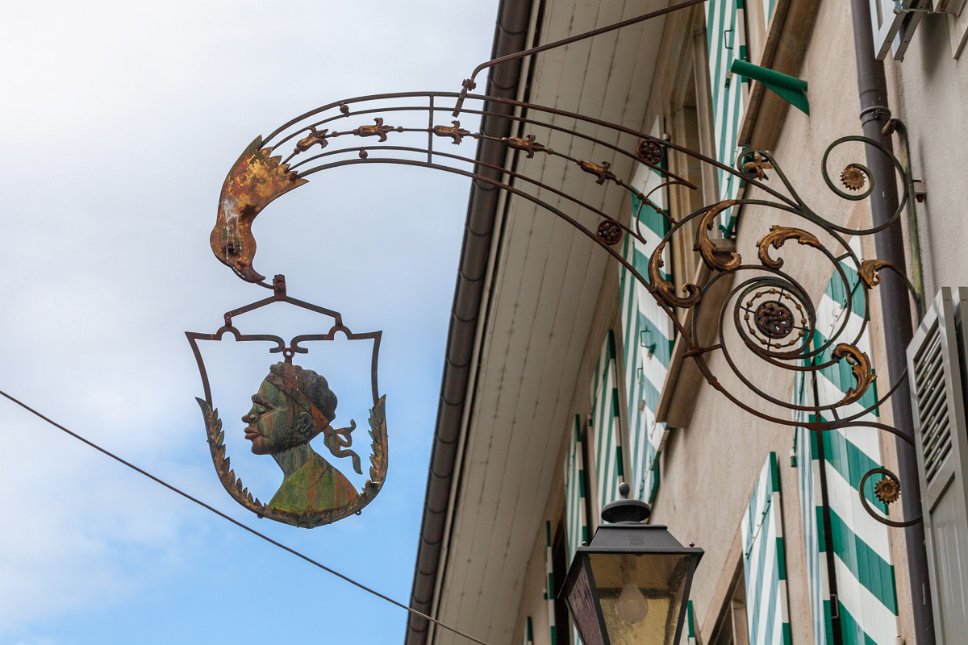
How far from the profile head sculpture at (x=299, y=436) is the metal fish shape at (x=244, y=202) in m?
0.36

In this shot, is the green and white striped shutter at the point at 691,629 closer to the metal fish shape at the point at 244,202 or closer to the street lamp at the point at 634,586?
the street lamp at the point at 634,586

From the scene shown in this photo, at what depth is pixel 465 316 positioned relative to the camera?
11820 mm

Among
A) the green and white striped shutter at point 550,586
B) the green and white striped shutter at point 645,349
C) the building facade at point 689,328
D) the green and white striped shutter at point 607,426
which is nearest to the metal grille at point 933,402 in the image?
the building facade at point 689,328

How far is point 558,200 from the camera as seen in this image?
35.9 ft

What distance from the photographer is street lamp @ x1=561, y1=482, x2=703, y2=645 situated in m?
4.90

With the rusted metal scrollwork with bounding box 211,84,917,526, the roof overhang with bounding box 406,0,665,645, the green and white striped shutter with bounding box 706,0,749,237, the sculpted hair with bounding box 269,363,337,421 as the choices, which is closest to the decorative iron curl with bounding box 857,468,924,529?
the rusted metal scrollwork with bounding box 211,84,917,526

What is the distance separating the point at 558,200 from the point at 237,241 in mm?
5935

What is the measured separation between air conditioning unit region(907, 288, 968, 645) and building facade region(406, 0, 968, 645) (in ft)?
0.16

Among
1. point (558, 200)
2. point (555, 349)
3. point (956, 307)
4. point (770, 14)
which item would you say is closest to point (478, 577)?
point (555, 349)

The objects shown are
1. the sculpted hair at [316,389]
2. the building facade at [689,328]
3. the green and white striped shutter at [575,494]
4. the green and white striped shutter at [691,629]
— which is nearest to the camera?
the building facade at [689,328]

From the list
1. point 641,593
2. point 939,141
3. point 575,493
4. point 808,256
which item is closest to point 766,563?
point 808,256

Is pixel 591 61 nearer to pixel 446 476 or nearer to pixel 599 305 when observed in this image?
pixel 599 305

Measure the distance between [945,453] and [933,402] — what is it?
6.7 inches

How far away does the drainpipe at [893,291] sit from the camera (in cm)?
468
